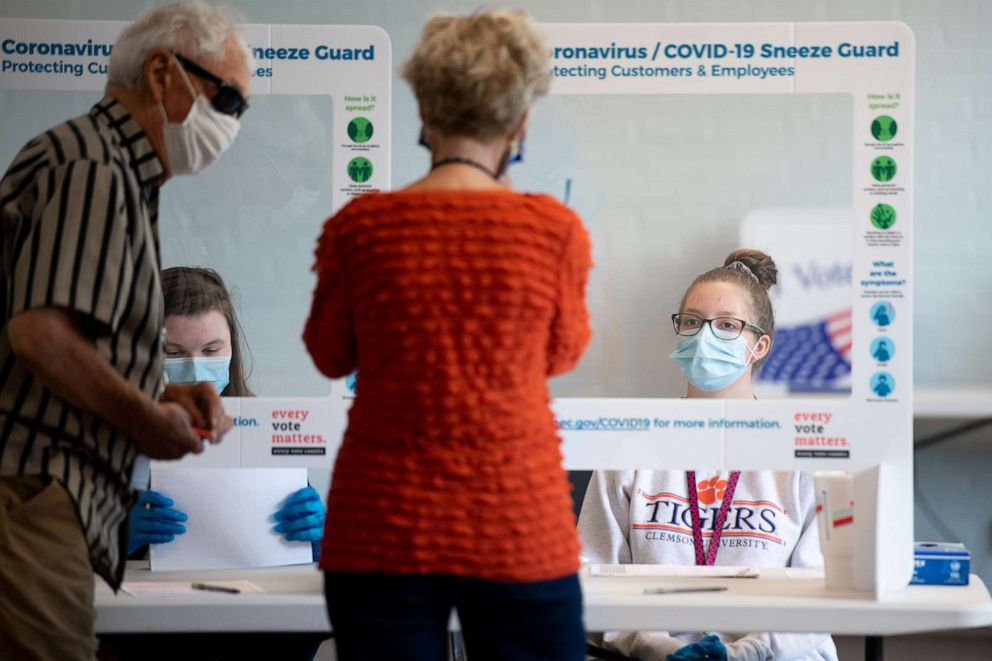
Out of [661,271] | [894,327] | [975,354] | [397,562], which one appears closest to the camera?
[397,562]

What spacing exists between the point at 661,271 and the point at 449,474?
1279 mm

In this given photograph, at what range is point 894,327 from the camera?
2426 mm

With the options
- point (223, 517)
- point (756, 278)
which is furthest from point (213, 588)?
point (756, 278)

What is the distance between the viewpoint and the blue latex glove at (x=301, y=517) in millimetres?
2539

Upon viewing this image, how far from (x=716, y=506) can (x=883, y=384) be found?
0.48 metres

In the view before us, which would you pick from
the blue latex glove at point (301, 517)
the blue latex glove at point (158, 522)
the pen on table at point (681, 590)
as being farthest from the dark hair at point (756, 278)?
the blue latex glove at point (158, 522)

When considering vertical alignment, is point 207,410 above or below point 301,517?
above

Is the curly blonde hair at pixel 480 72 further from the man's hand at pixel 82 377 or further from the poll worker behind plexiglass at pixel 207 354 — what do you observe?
the poll worker behind plexiglass at pixel 207 354

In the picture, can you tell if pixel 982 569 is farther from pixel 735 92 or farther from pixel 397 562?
pixel 397 562

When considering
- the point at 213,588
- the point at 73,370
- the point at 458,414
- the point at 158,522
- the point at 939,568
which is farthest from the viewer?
the point at 158,522

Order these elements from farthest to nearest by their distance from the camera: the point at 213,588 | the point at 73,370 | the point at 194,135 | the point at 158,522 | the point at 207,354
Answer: the point at 207,354 → the point at 158,522 → the point at 213,588 → the point at 194,135 → the point at 73,370

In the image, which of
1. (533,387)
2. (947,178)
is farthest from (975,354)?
(533,387)

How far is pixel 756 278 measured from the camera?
2.57m

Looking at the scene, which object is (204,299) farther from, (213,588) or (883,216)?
(883,216)
